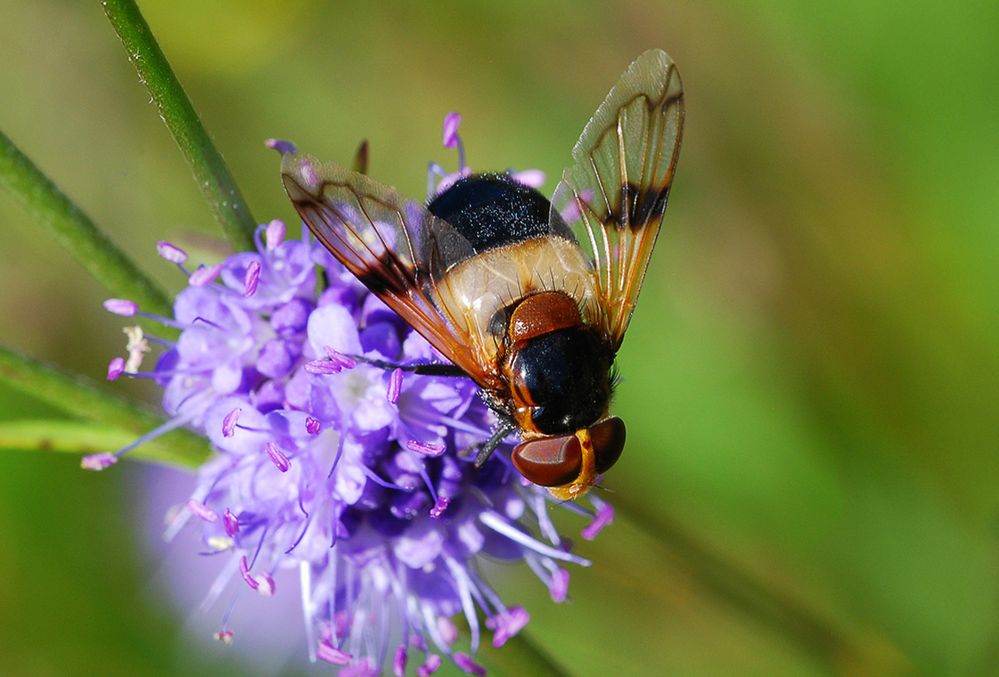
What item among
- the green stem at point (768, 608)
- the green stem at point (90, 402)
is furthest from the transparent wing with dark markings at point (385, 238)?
the green stem at point (768, 608)

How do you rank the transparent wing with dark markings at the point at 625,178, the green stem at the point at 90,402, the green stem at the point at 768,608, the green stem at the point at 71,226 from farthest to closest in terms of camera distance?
1. the green stem at the point at 768,608
2. the transparent wing with dark markings at the point at 625,178
3. the green stem at the point at 90,402
4. the green stem at the point at 71,226

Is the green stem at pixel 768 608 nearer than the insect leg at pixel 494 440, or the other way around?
the insect leg at pixel 494 440

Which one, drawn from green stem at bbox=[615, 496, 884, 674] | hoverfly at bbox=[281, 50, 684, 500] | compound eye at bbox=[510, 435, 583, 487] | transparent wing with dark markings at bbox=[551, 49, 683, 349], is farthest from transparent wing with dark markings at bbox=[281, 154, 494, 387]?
green stem at bbox=[615, 496, 884, 674]

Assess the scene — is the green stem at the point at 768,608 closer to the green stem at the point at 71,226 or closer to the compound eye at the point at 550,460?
the compound eye at the point at 550,460

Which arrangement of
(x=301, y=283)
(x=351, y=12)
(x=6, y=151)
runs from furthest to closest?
(x=351, y=12) < (x=301, y=283) < (x=6, y=151)

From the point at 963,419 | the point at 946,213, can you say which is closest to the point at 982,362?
the point at 963,419

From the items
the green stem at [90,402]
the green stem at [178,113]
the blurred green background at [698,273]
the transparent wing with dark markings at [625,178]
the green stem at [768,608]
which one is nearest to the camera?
the green stem at [178,113]

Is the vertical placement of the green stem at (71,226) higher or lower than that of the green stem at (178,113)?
lower

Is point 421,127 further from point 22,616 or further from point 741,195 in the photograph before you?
point 22,616

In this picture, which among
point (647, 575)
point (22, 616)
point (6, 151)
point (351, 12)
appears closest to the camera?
point (6, 151)
